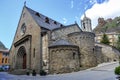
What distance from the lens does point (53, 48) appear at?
26.3m

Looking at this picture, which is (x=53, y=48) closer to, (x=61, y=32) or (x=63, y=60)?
(x=63, y=60)

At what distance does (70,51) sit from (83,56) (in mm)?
3578

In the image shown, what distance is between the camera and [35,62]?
28219 millimetres

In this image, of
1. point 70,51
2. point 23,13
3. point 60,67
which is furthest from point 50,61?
point 23,13

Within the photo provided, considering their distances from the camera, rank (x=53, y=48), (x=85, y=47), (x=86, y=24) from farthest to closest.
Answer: (x=86, y=24), (x=85, y=47), (x=53, y=48)

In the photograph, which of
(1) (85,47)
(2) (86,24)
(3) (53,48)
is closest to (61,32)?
(3) (53,48)

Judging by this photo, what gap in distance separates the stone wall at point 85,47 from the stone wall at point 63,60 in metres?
2.27

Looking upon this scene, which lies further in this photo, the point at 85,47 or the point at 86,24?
the point at 86,24

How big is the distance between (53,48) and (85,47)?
20.9 feet

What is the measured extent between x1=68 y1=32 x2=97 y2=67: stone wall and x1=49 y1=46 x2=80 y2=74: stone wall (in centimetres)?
227

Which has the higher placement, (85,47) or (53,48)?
(85,47)

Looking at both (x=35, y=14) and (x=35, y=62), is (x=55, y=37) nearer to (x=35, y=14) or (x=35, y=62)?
(x=35, y=62)

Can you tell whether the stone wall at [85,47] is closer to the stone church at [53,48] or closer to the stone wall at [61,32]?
the stone church at [53,48]

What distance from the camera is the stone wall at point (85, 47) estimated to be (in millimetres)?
28188
